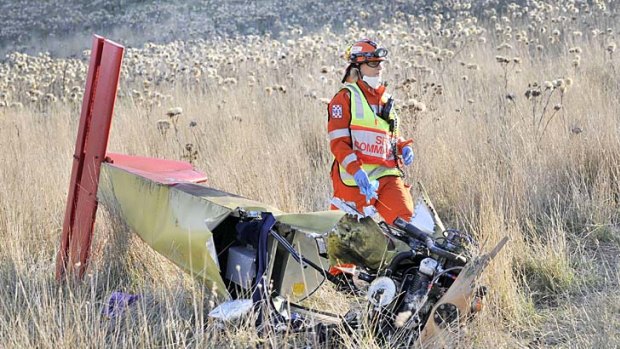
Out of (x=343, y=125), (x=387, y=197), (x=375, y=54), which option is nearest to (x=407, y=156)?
(x=387, y=197)

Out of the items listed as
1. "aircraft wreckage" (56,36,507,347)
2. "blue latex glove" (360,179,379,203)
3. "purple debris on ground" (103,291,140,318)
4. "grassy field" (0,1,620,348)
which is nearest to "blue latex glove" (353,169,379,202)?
"blue latex glove" (360,179,379,203)

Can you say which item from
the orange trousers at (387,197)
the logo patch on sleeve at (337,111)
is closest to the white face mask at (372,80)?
the logo patch on sleeve at (337,111)

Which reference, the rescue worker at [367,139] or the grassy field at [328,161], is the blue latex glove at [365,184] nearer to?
the rescue worker at [367,139]

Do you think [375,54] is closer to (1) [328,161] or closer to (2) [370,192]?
(2) [370,192]

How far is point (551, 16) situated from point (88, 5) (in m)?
20.3

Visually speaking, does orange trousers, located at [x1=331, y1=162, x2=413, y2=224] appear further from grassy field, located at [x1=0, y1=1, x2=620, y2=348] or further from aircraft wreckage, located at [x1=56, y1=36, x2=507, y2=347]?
aircraft wreckage, located at [x1=56, y1=36, x2=507, y2=347]

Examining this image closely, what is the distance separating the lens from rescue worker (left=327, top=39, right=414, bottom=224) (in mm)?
4781

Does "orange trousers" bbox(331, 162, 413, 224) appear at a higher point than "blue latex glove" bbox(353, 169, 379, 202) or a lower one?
lower

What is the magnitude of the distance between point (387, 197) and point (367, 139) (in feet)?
1.40

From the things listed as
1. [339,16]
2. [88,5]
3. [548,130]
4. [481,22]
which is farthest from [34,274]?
[88,5]

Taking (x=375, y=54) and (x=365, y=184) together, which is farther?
(x=375, y=54)

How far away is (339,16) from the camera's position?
18.5 meters

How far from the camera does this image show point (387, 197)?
4.90 m

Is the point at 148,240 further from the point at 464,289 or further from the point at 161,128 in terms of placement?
the point at 161,128
